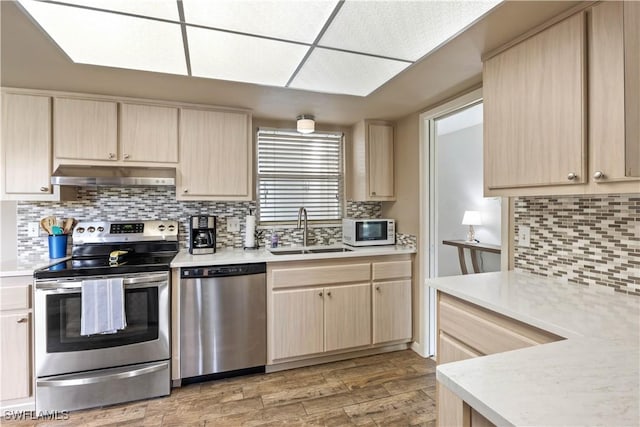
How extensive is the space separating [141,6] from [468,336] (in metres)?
2.05

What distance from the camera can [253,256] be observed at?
8.29ft

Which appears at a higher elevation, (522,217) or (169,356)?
(522,217)

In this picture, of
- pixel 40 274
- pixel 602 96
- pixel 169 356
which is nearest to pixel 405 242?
pixel 602 96

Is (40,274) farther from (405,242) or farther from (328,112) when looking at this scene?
(405,242)

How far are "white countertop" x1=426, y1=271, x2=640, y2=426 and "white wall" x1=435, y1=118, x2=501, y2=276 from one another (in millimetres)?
2962

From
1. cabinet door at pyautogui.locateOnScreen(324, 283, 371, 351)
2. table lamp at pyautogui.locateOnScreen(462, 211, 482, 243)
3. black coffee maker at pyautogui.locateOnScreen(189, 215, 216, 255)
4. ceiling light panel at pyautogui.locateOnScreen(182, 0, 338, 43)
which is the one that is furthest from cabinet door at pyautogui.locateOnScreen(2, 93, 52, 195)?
table lamp at pyautogui.locateOnScreen(462, 211, 482, 243)

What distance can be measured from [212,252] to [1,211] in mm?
1593

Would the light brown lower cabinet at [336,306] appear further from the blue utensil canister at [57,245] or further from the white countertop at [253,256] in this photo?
the blue utensil canister at [57,245]

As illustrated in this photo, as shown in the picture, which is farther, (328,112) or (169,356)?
(328,112)

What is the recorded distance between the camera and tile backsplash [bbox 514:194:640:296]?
135 cm

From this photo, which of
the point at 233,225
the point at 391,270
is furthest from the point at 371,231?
the point at 233,225

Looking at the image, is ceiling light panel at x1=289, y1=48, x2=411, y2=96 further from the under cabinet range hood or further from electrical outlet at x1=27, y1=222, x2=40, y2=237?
electrical outlet at x1=27, y1=222, x2=40, y2=237

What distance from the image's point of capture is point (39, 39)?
5.08 feet

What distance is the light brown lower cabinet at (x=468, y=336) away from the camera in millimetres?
1226
